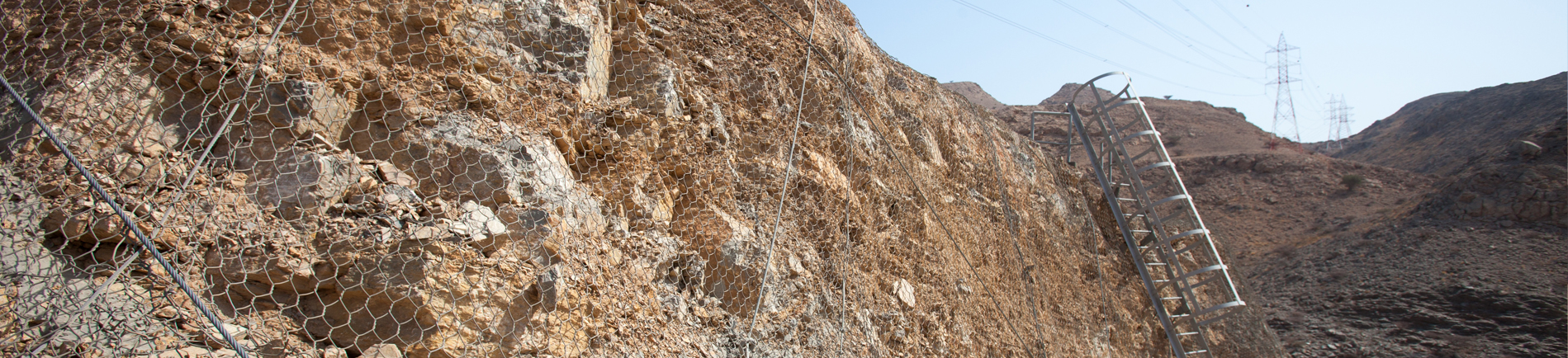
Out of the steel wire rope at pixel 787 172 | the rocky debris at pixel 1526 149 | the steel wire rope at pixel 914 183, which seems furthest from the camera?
the rocky debris at pixel 1526 149

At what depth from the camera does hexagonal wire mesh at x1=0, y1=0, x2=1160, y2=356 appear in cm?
180

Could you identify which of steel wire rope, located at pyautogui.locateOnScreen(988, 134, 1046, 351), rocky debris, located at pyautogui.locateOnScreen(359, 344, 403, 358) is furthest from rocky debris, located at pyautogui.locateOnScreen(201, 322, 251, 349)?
steel wire rope, located at pyautogui.locateOnScreen(988, 134, 1046, 351)

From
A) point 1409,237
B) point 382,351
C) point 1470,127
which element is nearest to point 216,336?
point 382,351

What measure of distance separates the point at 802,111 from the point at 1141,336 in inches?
218

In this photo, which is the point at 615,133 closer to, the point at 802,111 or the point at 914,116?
the point at 802,111

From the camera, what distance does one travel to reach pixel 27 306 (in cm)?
163

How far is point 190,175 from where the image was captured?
6.23 ft

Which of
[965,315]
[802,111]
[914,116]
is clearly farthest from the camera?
[914,116]

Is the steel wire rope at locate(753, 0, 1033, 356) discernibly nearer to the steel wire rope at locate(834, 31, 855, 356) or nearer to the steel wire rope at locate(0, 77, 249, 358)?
the steel wire rope at locate(834, 31, 855, 356)

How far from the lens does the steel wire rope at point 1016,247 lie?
18.9ft

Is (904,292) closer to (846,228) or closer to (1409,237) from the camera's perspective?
(846,228)

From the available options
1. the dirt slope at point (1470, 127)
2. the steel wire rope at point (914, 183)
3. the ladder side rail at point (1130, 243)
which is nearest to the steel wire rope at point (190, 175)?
the steel wire rope at point (914, 183)

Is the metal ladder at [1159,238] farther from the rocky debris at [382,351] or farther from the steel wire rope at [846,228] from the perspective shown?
the rocky debris at [382,351]

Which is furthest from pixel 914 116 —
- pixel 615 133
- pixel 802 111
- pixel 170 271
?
pixel 170 271
